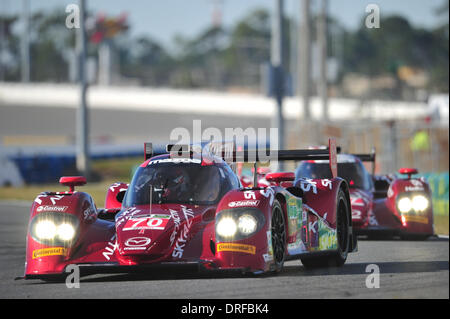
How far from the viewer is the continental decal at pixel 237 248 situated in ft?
32.2

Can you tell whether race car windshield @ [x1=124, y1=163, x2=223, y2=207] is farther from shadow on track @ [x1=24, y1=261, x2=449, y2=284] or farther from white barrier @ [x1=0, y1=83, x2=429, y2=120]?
white barrier @ [x1=0, y1=83, x2=429, y2=120]

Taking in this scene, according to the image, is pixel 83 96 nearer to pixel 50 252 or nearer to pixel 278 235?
pixel 50 252

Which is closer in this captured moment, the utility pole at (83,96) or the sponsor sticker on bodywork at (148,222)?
the sponsor sticker on bodywork at (148,222)

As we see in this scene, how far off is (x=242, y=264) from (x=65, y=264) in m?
1.73

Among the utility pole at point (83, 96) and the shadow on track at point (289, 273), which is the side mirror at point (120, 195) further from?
the utility pole at point (83, 96)

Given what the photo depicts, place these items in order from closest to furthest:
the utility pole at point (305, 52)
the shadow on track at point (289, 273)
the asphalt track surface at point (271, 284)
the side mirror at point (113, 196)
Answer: the asphalt track surface at point (271, 284) < the shadow on track at point (289, 273) < the side mirror at point (113, 196) < the utility pole at point (305, 52)

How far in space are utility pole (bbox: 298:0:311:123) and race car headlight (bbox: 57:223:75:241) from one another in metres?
28.9

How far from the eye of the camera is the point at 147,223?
1012 cm

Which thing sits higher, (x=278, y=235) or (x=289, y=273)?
(x=278, y=235)

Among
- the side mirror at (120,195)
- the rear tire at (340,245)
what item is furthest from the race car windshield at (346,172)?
the side mirror at (120,195)

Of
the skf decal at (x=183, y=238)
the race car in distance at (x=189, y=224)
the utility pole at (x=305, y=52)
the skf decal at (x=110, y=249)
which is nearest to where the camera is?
the race car in distance at (x=189, y=224)

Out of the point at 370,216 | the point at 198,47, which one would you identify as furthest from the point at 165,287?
the point at 198,47

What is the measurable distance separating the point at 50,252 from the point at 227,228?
5.76 feet

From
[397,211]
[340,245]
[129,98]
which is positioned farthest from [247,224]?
[129,98]
